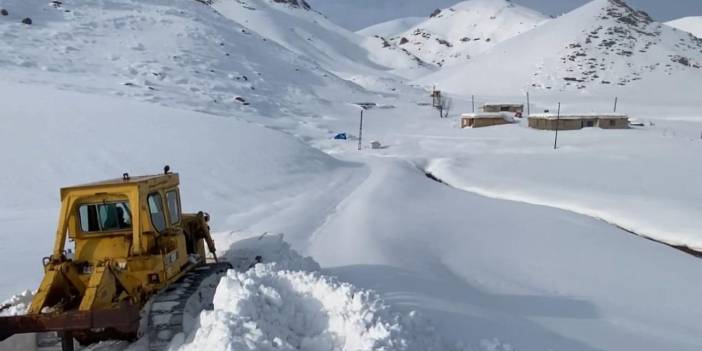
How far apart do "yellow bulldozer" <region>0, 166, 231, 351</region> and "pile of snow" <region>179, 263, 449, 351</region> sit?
24.3 inches

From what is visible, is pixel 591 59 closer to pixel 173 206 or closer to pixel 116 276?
pixel 173 206

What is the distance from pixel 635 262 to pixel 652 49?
11772 centimetres

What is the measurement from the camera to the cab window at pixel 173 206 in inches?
310

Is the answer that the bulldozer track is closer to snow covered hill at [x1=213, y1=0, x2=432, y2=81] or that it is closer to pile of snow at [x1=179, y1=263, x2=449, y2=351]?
pile of snow at [x1=179, y1=263, x2=449, y2=351]

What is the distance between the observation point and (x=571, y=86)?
337 ft

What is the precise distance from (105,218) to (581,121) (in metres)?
55.9

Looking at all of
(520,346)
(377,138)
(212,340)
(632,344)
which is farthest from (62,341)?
(377,138)

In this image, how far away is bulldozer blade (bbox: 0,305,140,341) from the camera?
5.89 meters

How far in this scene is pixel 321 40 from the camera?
14775cm

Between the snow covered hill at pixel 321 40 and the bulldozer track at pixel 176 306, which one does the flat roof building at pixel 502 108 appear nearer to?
the snow covered hill at pixel 321 40

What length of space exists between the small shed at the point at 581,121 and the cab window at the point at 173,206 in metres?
51.9

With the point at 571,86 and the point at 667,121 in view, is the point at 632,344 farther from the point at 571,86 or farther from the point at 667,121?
the point at 571,86

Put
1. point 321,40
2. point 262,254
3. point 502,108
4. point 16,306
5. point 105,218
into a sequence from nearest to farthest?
point 105,218
point 16,306
point 262,254
point 502,108
point 321,40

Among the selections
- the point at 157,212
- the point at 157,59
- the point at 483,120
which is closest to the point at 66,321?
the point at 157,212
